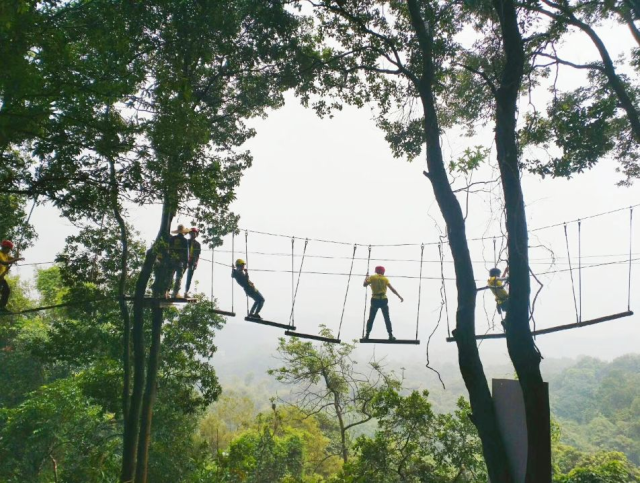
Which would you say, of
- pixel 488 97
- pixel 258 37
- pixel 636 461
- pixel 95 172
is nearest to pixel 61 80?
pixel 95 172

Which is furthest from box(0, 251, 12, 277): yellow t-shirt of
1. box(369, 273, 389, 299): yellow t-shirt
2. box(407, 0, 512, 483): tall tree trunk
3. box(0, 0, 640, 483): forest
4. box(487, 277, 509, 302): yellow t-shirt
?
box(487, 277, 509, 302): yellow t-shirt

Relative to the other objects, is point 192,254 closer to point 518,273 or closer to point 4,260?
point 4,260

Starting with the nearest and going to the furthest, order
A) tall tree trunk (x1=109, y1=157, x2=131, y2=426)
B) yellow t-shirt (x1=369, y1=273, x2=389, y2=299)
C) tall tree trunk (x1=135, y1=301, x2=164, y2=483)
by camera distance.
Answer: yellow t-shirt (x1=369, y1=273, x2=389, y2=299)
tall tree trunk (x1=135, y1=301, x2=164, y2=483)
tall tree trunk (x1=109, y1=157, x2=131, y2=426)

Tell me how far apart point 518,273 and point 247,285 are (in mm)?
5478

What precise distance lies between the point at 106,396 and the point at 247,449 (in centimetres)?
447

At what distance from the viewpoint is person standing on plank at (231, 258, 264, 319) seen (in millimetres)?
8344

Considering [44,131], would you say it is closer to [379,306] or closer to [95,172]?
[95,172]

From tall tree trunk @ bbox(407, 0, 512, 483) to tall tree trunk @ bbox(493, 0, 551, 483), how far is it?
0.30 metres

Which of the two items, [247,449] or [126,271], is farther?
[247,449]

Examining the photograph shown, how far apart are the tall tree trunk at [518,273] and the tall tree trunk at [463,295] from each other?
0.30 metres

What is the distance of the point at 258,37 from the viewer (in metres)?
7.29

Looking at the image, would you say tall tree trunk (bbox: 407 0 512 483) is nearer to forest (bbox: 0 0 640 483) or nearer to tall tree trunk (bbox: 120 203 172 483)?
forest (bbox: 0 0 640 483)

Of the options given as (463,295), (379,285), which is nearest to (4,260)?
(379,285)

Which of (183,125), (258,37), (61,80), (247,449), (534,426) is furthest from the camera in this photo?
(247,449)
